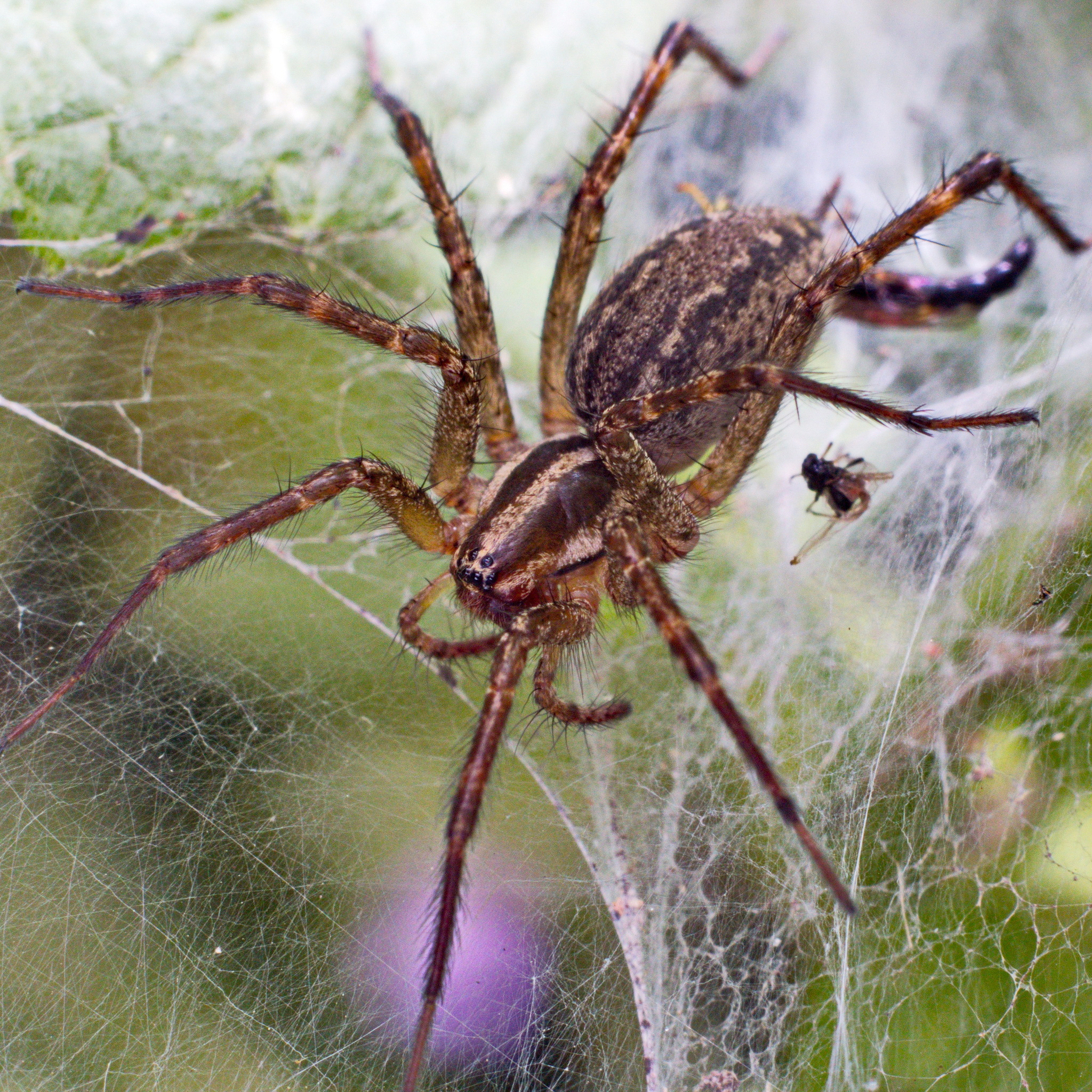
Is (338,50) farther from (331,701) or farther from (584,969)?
(584,969)

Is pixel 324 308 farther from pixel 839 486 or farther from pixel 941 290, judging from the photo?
pixel 941 290

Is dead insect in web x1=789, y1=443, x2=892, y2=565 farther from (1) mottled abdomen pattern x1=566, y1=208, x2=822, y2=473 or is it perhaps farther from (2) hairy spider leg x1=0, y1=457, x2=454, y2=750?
(2) hairy spider leg x1=0, y1=457, x2=454, y2=750

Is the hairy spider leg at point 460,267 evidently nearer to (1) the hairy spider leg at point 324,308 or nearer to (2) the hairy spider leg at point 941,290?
(1) the hairy spider leg at point 324,308

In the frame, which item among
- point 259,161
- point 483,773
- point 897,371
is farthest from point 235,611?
point 897,371

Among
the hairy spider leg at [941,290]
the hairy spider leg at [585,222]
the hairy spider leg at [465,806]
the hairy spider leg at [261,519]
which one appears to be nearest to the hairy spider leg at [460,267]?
the hairy spider leg at [585,222]

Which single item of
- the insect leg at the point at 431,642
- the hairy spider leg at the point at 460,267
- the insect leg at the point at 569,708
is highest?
the hairy spider leg at the point at 460,267

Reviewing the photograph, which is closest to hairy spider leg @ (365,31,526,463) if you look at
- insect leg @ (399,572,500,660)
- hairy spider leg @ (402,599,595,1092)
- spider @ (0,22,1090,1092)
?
spider @ (0,22,1090,1092)
